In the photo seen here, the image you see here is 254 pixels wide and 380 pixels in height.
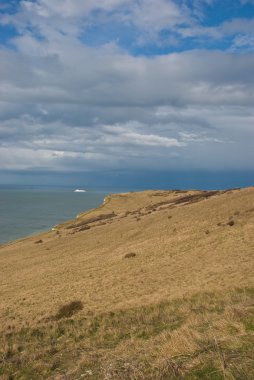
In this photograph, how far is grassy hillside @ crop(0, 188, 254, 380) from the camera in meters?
10.5

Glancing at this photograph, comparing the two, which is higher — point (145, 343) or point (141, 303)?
point (145, 343)

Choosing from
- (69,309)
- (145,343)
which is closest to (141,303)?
(69,309)

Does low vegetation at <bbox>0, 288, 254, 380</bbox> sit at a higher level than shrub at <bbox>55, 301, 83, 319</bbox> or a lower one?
higher

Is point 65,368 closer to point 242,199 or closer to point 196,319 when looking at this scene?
point 196,319

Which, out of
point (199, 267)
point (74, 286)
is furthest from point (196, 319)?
point (74, 286)

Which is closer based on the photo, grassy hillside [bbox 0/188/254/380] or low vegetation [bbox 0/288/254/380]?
low vegetation [bbox 0/288/254/380]

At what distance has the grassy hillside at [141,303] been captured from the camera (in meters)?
10.5

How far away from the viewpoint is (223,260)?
1158 inches

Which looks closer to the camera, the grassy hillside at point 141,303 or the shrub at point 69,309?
the grassy hillside at point 141,303

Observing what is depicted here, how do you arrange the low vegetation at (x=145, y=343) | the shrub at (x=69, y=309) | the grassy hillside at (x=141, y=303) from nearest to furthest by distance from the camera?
the low vegetation at (x=145, y=343) < the grassy hillside at (x=141, y=303) < the shrub at (x=69, y=309)

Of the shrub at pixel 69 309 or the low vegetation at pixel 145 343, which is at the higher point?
the low vegetation at pixel 145 343

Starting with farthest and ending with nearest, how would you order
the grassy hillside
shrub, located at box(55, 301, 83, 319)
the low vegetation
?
shrub, located at box(55, 301, 83, 319), the grassy hillside, the low vegetation

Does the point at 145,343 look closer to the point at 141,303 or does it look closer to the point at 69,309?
the point at 141,303

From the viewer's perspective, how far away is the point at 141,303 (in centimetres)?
2116
